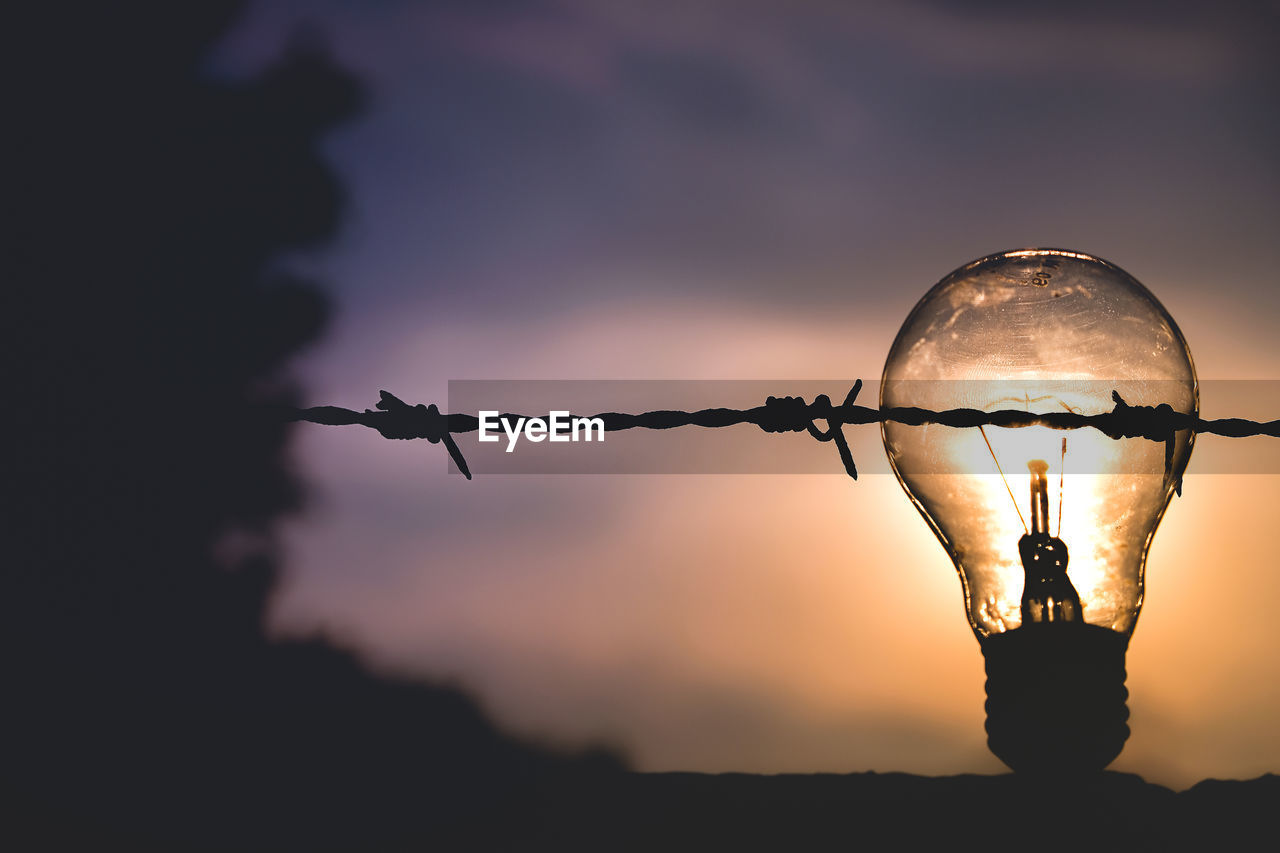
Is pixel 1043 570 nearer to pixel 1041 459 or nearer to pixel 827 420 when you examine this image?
pixel 1041 459

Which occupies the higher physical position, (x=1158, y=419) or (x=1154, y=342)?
(x=1154, y=342)

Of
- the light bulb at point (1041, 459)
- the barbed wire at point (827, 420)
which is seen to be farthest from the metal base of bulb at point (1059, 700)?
the barbed wire at point (827, 420)

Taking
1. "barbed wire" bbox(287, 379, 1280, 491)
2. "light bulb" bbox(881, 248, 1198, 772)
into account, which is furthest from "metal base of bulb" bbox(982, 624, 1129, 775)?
"barbed wire" bbox(287, 379, 1280, 491)

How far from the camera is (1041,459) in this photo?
4.70ft

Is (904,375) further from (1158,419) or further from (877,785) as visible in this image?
(877,785)

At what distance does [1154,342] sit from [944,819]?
545cm

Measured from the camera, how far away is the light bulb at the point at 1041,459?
137cm

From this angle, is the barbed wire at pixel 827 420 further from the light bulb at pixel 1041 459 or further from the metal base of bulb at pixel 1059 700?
the metal base of bulb at pixel 1059 700

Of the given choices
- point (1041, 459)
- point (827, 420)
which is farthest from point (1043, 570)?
point (827, 420)

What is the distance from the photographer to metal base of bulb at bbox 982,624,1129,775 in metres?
1.28

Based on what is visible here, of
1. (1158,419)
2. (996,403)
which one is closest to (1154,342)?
(1158,419)

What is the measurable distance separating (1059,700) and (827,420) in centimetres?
53

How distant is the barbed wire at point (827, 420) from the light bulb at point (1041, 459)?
0.03 metres

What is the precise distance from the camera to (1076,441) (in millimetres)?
1421
